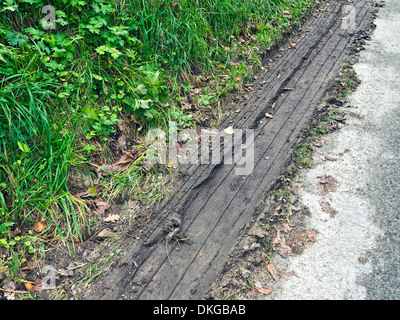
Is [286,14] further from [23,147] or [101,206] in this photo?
[23,147]

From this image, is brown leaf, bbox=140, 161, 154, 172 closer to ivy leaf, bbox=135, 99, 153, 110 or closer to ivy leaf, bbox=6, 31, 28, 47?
Result: ivy leaf, bbox=135, 99, 153, 110

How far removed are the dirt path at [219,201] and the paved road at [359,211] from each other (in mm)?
434

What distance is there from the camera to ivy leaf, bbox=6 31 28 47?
2.73 m

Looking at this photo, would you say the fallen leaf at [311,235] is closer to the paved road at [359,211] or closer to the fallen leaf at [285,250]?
the paved road at [359,211]

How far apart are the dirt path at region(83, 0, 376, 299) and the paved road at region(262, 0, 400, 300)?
17.1 inches

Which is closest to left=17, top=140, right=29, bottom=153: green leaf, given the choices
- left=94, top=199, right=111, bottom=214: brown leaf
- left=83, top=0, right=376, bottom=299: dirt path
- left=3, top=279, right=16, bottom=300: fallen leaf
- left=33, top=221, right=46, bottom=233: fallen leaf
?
left=33, top=221, right=46, bottom=233: fallen leaf

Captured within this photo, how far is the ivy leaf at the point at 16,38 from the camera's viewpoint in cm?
273

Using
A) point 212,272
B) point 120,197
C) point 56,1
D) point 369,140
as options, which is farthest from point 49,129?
point 369,140

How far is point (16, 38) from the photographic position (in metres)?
2.76

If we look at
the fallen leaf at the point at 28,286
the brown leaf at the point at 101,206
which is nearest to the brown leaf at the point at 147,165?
the brown leaf at the point at 101,206
